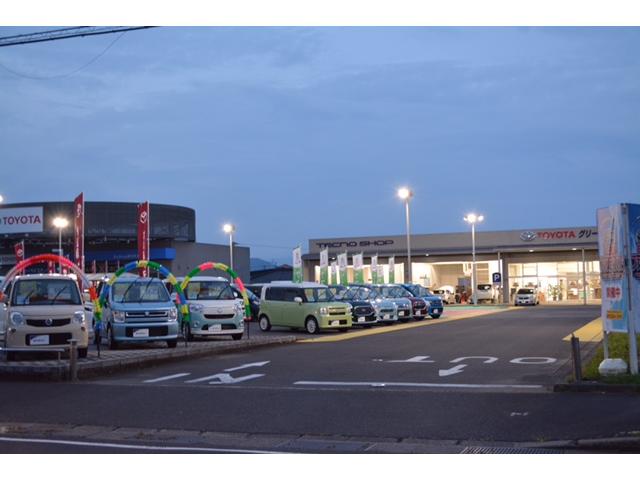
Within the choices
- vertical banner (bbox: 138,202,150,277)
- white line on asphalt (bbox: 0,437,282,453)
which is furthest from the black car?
white line on asphalt (bbox: 0,437,282,453)

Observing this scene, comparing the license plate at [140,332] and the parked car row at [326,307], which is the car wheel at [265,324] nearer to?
the parked car row at [326,307]

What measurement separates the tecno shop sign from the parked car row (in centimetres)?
3369

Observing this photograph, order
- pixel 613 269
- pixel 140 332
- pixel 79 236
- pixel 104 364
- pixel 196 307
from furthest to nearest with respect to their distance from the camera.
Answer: pixel 79 236
pixel 196 307
pixel 140 332
pixel 104 364
pixel 613 269

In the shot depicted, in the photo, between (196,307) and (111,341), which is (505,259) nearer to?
(196,307)

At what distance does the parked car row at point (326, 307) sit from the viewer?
27.9 meters

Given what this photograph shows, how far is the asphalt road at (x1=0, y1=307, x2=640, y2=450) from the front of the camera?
33.4 ft

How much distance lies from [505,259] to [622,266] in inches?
2169

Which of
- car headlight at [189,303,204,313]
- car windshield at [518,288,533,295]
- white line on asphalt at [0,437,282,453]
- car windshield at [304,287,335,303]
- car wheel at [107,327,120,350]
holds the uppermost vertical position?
car windshield at [304,287,335,303]

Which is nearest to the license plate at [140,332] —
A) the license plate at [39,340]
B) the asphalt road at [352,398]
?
the asphalt road at [352,398]

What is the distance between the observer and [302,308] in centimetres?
2817

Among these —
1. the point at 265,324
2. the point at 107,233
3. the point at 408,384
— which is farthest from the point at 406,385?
the point at 107,233

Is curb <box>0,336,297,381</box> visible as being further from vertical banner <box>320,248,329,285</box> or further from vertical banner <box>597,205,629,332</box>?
vertical banner <box>320,248,329,285</box>

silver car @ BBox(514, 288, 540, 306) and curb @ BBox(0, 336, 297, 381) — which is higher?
silver car @ BBox(514, 288, 540, 306)

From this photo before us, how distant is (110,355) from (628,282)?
37.0 feet
